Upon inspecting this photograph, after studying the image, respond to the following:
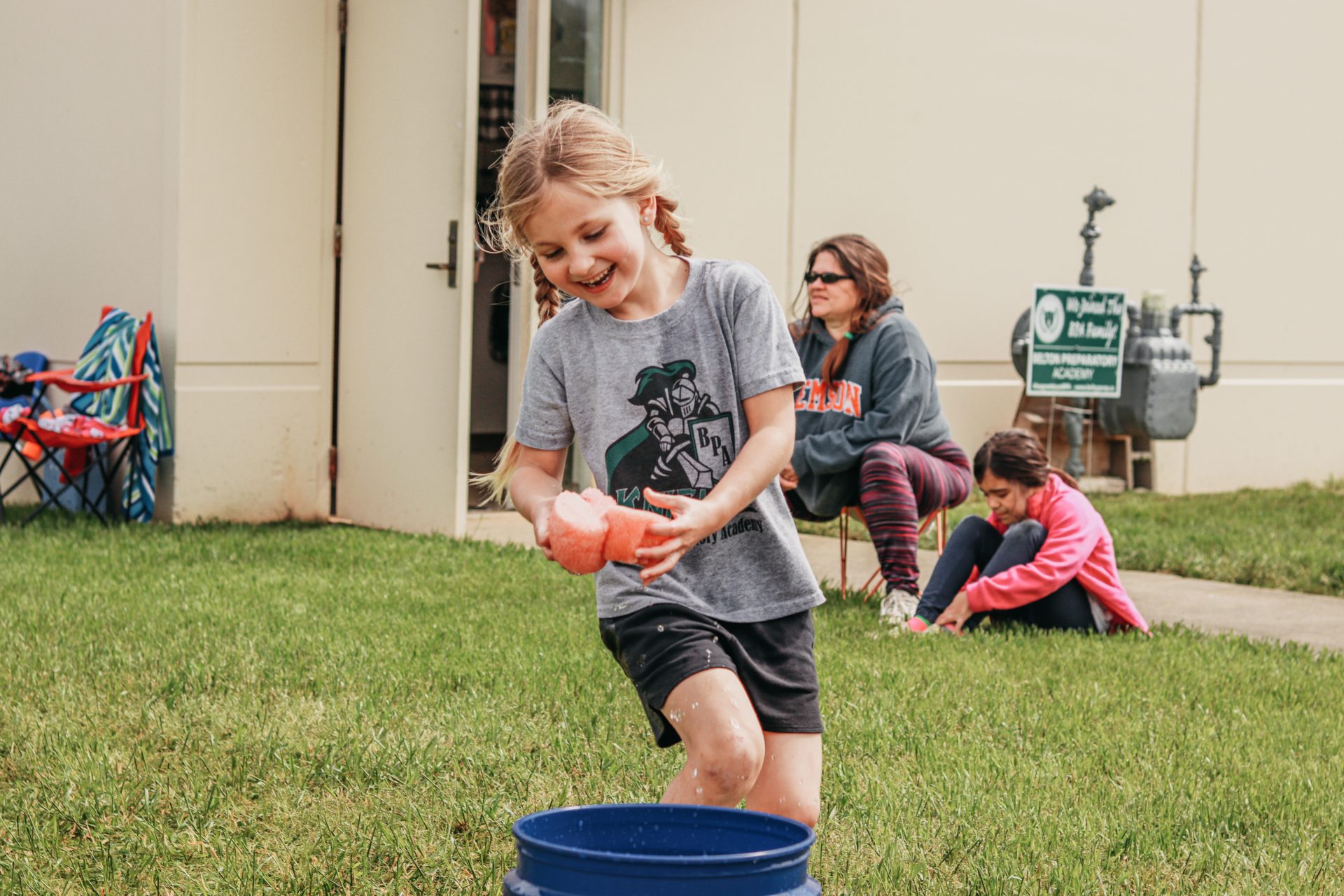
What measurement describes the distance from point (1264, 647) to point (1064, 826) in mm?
2519

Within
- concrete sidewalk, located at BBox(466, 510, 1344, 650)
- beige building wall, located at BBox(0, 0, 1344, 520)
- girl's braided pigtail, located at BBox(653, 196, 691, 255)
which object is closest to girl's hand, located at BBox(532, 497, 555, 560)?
girl's braided pigtail, located at BBox(653, 196, 691, 255)

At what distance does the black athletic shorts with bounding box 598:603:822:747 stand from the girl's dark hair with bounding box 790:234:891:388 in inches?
139

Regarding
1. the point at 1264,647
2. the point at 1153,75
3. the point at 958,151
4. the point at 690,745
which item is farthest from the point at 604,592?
the point at 1153,75

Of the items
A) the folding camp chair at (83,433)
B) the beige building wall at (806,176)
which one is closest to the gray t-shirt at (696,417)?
the beige building wall at (806,176)

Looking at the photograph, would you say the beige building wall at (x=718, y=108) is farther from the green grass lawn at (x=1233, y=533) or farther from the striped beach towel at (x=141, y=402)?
the striped beach towel at (x=141, y=402)

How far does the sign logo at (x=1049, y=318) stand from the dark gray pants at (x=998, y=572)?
4.65 m

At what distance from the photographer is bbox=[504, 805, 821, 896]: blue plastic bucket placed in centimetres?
190

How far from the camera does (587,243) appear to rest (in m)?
2.78

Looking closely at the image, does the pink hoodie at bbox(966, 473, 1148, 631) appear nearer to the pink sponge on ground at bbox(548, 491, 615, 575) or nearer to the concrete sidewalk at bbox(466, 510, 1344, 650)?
the concrete sidewalk at bbox(466, 510, 1344, 650)

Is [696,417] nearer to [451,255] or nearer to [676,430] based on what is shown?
[676,430]

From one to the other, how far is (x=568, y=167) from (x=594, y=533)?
27.5 inches

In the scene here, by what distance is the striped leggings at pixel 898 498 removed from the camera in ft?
20.3

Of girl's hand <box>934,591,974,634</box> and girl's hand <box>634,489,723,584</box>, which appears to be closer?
girl's hand <box>634,489,723,584</box>

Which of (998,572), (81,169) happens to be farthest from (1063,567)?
(81,169)
